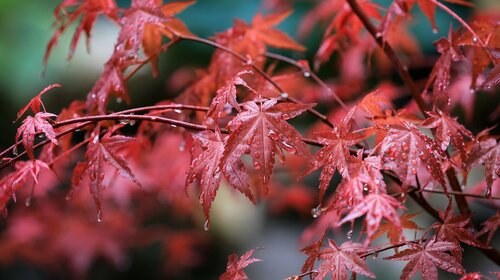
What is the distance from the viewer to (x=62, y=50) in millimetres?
3080

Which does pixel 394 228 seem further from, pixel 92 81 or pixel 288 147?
pixel 92 81

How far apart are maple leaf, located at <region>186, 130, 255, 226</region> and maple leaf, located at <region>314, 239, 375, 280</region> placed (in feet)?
0.46

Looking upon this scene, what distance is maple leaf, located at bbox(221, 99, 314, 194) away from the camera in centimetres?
80

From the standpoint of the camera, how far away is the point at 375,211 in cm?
72

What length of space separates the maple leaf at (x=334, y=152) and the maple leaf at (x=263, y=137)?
36 millimetres

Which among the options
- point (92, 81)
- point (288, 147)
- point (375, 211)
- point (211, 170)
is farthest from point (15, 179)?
point (92, 81)

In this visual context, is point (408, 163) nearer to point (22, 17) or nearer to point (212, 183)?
point (212, 183)

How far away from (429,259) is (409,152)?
0.50 feet

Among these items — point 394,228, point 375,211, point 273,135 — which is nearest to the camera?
point 375,211

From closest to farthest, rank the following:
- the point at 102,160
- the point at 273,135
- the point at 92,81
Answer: the point at 273,135 → the point at 102,160 → the point at 92,81

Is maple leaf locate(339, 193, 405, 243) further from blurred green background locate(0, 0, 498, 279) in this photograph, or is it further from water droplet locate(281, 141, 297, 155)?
blurred green background locate(0, 0, 498, 279)

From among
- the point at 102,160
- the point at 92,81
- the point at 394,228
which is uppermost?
the point at 102,160

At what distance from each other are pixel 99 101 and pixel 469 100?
1.08 metres

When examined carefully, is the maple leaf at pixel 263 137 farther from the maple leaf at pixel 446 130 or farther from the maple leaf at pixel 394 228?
the maple leaf at pixel 394 228
